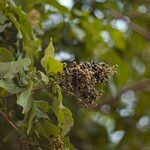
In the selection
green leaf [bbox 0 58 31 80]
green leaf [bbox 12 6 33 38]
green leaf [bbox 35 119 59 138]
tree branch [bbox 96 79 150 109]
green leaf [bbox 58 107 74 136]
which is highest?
green leaf [bbox 0 58 31 80]

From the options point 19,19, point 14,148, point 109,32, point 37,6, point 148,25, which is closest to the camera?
point 19,19

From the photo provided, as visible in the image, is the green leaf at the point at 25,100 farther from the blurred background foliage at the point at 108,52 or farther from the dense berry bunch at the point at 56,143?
the blurred background foliage at the point at 108,52

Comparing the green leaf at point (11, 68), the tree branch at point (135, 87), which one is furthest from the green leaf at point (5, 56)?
the tree branch at point (135, 87)

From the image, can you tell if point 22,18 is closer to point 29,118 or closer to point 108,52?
Result: point 29,118

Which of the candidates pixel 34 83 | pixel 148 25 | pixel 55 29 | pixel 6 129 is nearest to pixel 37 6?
pixel 55 29

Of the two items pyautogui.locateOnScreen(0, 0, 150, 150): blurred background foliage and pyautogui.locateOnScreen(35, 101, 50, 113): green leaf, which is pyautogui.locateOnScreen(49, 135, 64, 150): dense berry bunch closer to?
pyautogui.locateOnScreen(35, 101, 50, 113): green leaf

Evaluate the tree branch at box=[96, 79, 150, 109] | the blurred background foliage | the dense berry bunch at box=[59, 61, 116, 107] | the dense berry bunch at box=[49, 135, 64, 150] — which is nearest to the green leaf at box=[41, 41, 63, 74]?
the dense berry bunch at box=[59, 61, 116, 107]

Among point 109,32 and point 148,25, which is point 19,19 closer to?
point 109,32

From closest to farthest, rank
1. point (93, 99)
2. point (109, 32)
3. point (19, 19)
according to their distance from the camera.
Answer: point (93, 99)
point (19, 19)
point (109, 32)
